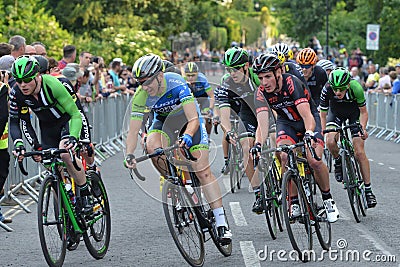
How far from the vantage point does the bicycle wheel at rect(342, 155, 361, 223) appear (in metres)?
11.2

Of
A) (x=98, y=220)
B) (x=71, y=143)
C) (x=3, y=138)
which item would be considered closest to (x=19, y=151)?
(x=71, y=143)

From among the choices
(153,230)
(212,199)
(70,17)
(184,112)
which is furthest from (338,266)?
(70,17)

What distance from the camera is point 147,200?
13.9 metres

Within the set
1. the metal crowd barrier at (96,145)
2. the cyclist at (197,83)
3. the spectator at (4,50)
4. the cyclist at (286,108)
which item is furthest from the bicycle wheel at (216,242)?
the cyclist at (197,83)

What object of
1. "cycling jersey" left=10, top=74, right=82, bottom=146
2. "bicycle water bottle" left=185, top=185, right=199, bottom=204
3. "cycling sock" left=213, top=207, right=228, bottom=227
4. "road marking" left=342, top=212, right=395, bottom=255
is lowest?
"road marking" left=342, top=212, right=395, bottom=255

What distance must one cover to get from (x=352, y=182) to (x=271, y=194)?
1.52 metres

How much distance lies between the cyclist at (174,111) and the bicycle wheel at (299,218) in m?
0.61

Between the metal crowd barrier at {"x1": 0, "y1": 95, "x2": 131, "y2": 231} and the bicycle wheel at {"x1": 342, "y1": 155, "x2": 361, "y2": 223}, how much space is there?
8.78 ft

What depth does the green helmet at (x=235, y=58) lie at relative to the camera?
11688mm

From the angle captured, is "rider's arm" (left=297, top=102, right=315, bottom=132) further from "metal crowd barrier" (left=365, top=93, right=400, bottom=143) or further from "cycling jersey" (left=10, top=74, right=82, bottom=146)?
"metal crowd barrier" (left=365, top=93, right=400, bottom=143)

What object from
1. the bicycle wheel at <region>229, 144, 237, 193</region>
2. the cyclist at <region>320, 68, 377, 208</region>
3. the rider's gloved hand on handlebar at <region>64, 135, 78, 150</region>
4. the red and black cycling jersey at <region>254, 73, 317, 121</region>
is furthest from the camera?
the bicycle wheel at <region>229, 144, 237, 193</region>

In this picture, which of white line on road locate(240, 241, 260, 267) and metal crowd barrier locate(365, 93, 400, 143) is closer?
white line on road locate(240, 241, 260, 267)

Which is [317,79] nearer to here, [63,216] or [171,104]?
[171,104]

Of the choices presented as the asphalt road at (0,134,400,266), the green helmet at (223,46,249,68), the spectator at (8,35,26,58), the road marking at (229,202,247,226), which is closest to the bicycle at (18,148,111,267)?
the asphalt road at (0,134,400,266)
